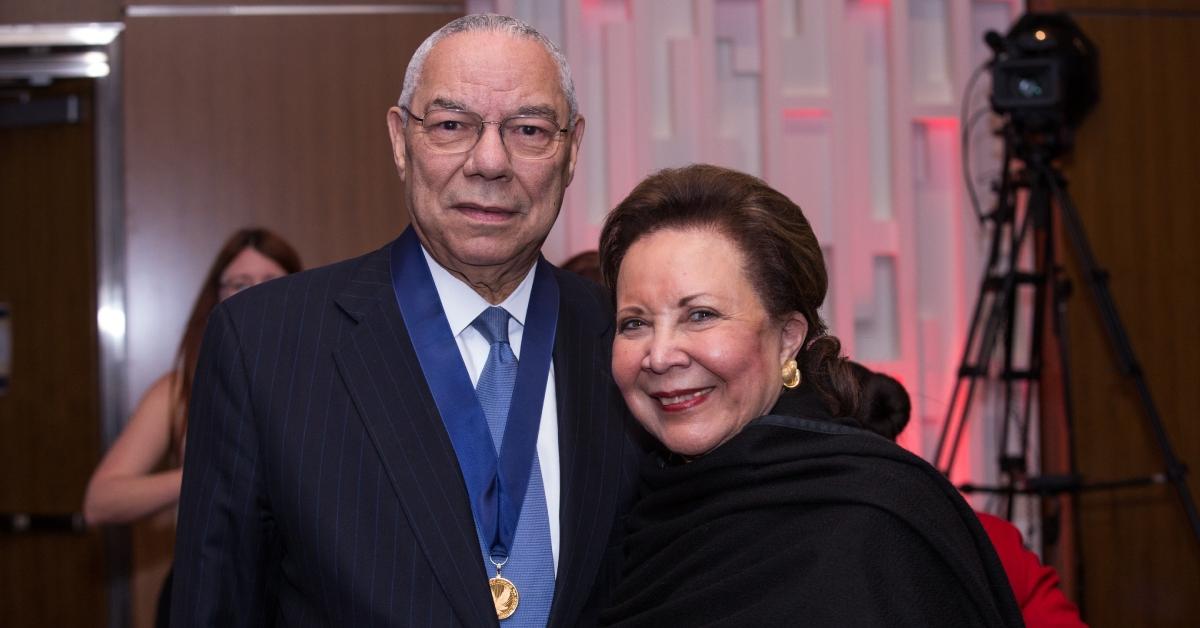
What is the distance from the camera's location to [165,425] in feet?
10.3

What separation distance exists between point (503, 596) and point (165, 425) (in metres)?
1.93

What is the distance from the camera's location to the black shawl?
140 centimetres

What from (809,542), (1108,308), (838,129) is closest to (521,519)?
(809,542)

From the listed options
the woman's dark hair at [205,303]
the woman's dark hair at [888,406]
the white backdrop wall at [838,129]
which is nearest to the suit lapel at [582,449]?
the woman's dark hair at [888,406]

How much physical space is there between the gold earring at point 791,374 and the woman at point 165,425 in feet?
5.73

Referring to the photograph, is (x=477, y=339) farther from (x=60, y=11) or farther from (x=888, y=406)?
(x=60, y=11)

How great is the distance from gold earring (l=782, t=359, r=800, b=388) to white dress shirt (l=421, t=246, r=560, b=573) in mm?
339

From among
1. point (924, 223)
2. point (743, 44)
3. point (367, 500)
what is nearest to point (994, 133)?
point (924, 223)

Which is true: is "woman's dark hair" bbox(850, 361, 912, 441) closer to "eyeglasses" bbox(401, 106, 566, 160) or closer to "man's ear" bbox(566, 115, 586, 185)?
"man's ear" bbox(566, 115, 586, 185)

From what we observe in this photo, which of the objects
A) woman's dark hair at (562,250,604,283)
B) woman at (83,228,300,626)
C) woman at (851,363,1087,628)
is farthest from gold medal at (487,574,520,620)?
woman at (83,228,300,626)

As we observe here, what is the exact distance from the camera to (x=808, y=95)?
426 centimetres

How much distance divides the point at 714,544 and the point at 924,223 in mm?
3147

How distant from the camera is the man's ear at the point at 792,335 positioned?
161cm

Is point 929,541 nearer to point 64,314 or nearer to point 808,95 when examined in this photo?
point 808,95
